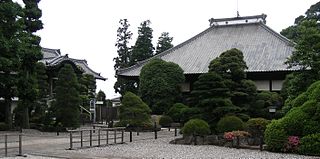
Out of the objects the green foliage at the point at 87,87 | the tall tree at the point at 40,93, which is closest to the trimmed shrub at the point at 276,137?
the tall tree at the point at 40,93

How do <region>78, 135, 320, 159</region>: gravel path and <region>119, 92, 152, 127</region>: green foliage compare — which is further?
<region>119, 92, 152, 127</region>: green foliage

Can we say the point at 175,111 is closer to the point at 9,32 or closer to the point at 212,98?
the point at 212,98

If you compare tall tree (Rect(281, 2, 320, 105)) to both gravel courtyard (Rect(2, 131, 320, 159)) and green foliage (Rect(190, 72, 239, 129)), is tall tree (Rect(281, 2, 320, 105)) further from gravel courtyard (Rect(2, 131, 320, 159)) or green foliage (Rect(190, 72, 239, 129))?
gravel courtyard (Rect(2, 131, 320, 159))

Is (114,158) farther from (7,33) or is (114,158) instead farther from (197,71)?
(197,71)

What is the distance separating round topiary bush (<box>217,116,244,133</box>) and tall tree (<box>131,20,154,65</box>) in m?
32.0

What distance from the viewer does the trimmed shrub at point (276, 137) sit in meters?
14.9

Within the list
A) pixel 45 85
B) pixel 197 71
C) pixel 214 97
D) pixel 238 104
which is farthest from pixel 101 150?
pixel 197 71

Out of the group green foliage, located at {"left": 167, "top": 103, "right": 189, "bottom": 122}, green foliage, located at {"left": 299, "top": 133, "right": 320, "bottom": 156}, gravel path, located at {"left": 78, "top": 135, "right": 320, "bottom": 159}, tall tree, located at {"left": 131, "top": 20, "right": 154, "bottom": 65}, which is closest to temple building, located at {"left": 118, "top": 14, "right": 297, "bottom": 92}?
green foliage, located at {"left": 167, "top": 103, "right": 189, "bottom": 122}

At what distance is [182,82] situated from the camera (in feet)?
111

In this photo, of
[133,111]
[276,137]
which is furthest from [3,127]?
[276,137]

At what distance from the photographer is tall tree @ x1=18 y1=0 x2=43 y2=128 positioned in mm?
23409

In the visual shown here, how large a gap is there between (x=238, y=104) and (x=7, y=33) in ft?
39.5

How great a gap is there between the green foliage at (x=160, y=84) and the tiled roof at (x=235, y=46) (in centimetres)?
178

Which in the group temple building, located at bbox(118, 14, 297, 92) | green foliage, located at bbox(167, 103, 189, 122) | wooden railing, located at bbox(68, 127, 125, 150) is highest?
temple building, located at bbox(118, 14, 297, 92)
